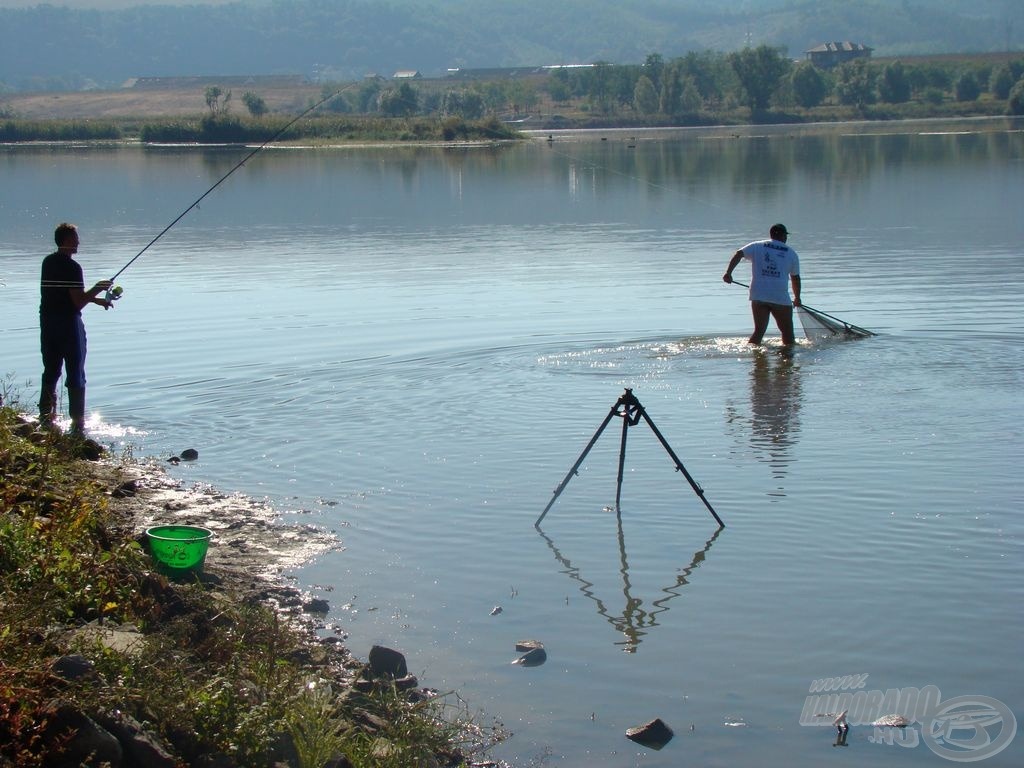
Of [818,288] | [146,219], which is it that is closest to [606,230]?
[818,288]

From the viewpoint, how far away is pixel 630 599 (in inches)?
332

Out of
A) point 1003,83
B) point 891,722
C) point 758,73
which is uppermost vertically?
point 758,73

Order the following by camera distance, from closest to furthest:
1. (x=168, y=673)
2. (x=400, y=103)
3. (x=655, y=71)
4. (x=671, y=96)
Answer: (x=168, y=673) < (x=400, y=103) < (x=671, y=96) < (x=655, y=71)

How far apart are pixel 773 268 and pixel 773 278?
136 millimetres

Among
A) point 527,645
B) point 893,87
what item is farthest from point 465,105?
point 527,645

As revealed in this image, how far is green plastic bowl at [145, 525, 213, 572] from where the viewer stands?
7.55 metres

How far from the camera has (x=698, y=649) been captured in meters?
7.64

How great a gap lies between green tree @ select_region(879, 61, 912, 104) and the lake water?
414 ft

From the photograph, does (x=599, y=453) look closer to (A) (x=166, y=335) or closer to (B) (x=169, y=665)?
(B) (x=169, y=665)

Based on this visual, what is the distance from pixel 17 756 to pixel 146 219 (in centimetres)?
3556

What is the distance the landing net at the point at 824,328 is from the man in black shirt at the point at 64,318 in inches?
375

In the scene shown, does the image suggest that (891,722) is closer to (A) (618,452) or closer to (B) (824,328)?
(A) (618,452)

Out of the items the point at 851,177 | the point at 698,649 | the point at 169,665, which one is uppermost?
the point at 851,177

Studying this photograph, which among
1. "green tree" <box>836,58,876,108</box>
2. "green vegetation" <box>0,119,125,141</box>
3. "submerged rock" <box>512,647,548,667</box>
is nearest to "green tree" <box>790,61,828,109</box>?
"green tree" <box>836,58,876,108</box>
